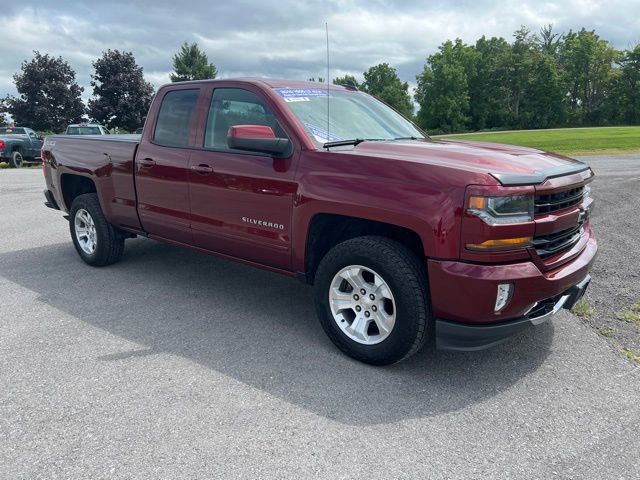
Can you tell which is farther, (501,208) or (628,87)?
(628,87)

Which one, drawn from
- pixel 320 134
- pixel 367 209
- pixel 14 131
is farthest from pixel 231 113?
pixel 14 131

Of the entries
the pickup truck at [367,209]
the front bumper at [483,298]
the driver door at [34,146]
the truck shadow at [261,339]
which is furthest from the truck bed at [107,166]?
the driver door at [34,146]

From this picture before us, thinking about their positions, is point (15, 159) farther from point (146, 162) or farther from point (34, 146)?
point (146, 162)

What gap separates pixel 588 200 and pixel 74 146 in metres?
5.18

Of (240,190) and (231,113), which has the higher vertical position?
(231,113)

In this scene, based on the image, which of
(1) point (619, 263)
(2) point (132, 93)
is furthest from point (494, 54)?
(1) point (619, 263)

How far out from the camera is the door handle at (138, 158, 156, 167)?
15.9 feet

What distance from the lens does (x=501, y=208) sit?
295 centimetres

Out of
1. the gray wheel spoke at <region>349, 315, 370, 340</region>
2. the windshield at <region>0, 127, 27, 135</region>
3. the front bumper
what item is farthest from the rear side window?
the windshield at <region>0, 127, 27, 135</region>

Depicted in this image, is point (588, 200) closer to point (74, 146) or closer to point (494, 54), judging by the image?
point (74, 146)

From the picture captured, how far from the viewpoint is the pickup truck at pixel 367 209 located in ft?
9.84

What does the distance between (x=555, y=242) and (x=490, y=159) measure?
670mm

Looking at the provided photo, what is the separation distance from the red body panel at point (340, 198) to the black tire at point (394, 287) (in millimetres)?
128

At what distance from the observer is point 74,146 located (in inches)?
230
